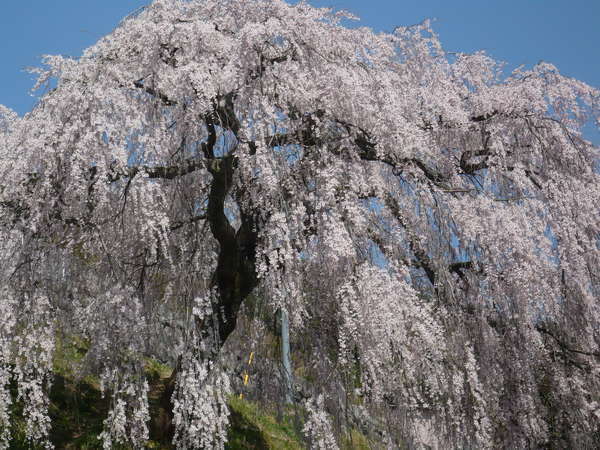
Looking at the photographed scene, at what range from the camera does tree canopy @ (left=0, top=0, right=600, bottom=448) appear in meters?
5.00

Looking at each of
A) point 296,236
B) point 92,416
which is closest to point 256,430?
point 92,416

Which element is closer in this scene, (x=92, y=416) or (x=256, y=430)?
(x=92, y=416)

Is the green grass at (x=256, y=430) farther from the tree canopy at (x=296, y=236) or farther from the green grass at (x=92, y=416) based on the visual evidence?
the tree canopy at (x=296, y=236)

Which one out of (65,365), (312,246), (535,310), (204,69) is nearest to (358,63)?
(204,69)

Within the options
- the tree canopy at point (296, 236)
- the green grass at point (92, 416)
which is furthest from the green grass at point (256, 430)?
the tree canopy at point (296, 236)

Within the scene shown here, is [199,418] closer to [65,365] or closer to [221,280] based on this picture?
[221,280]

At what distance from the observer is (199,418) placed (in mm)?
4977

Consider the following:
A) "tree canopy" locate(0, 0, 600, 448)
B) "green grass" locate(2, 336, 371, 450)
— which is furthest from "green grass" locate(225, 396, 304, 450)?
"tree canopy" locate(0, 0, 600, 448)

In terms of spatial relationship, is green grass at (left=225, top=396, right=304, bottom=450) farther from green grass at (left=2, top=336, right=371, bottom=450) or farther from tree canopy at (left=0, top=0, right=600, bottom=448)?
tree canopy at (left=0, top=0, right=600, bottom=448)

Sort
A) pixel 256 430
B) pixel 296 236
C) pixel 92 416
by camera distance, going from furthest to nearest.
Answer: pixel 256 430 < pixel 92 416 < pixel 296 236

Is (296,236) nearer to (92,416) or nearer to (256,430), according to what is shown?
(92,416)

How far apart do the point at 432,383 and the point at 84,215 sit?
3630mm

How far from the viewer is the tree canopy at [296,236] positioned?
500 centimetres

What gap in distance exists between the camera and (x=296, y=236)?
5078 mm
